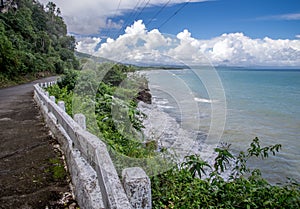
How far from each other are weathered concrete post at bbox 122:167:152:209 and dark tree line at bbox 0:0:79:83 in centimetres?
2223

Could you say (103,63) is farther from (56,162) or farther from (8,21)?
(8,21)

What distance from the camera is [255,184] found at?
4.62 m

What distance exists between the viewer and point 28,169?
358 cm

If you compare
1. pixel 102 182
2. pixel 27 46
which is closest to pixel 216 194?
pixel 102 182

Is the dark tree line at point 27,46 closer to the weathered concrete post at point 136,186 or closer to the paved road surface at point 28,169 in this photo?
the paved road surface at point 28,169

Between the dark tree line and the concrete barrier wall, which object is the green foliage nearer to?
the concrete barrier wall

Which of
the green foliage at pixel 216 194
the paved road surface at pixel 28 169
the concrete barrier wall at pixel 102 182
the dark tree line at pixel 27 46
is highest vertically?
the dark tree line at pixel 27 46

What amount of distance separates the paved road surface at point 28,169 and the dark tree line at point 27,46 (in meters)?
17.8

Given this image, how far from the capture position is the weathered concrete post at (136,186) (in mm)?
1777

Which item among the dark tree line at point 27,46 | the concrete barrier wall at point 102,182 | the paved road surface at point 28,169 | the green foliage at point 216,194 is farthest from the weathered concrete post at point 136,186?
the dark tree line at point 27,46

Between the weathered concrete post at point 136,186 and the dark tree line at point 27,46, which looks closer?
the weathered concrete post at point 136,186

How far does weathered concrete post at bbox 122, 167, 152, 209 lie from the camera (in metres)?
1.78

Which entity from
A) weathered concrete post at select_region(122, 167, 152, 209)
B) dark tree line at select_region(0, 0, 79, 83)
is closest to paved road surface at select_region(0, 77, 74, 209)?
weathered concrete post at select_region(122, 167, 152, 209)

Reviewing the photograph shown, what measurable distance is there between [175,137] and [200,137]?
4.91 feet
